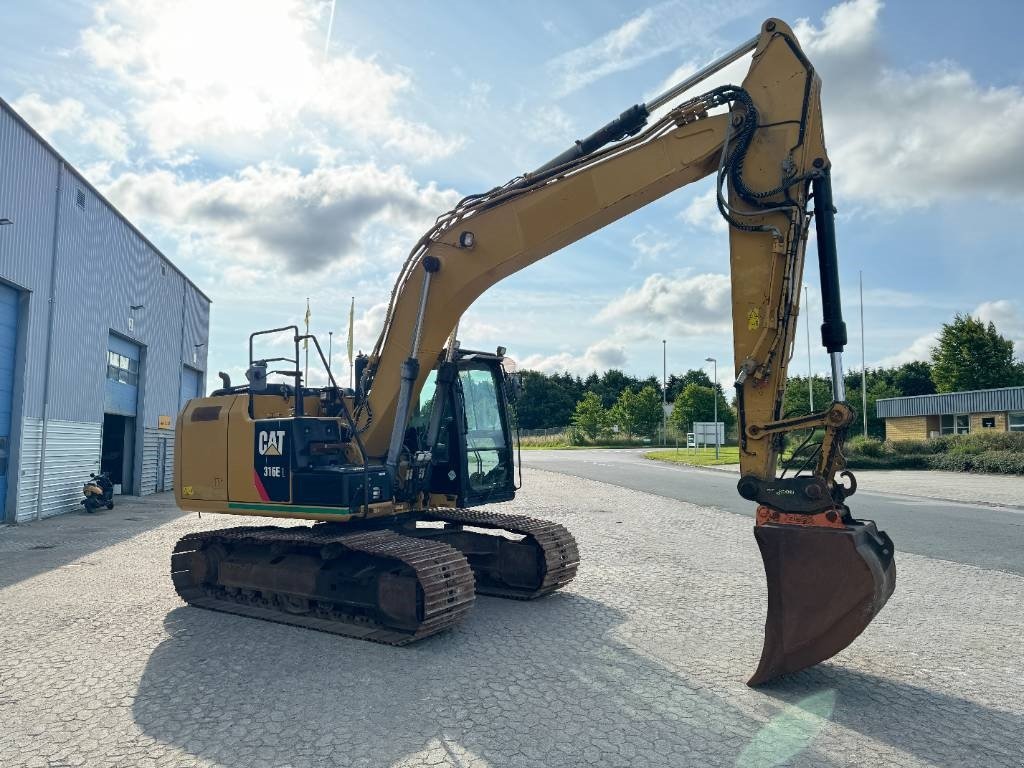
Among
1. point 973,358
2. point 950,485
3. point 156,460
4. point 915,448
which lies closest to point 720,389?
point 973,358

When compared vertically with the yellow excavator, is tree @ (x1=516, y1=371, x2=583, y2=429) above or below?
above

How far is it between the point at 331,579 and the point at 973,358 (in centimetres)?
5470

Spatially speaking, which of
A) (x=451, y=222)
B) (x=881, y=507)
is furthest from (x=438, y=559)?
(x=881, y=507)

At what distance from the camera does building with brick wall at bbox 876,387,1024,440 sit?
3803 centimetres

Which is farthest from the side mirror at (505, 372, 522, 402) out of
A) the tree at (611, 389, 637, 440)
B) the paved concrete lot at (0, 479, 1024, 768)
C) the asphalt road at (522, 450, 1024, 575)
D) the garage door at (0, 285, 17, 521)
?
the tree at (611, 389, 637, 440)

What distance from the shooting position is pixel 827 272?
18.9ft

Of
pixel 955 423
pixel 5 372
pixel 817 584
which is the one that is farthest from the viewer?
pixel 955 423

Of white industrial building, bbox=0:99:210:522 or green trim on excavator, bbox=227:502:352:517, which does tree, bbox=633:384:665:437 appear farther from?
green trim on excavator, bbox=227:502:352:517

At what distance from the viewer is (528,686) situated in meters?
5.42

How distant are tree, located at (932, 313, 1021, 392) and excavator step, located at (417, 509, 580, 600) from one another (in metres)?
51.9

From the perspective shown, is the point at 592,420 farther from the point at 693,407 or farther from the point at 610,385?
the point at 610,385

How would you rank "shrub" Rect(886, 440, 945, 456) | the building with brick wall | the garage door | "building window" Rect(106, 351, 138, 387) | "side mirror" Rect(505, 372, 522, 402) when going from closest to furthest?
"side mirror" Rect(505, 372, 522, 402), the garage door, "building window" Rect(106, 351, 138, 387), "shrub" Rect(886, 440, 945, 456), the building with brick wall

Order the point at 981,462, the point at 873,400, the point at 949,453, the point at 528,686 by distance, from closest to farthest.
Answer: the point at 528,686 < the point at 981,462 < the point at 949,453 < the point at 873,400

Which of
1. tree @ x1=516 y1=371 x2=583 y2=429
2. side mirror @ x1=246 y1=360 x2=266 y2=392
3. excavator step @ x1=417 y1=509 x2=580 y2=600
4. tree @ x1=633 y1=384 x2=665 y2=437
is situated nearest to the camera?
excavator step @ x1=417 y1=509 x2=580 y2=600
